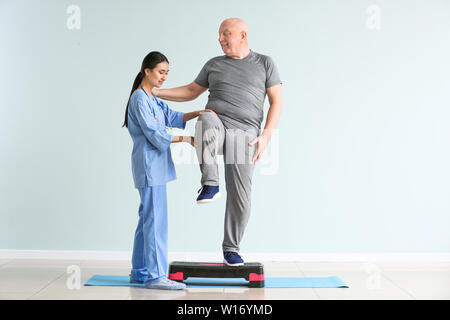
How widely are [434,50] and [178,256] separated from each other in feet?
8.54

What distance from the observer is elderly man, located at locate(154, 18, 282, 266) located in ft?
10.9

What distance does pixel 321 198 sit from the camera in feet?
14.9

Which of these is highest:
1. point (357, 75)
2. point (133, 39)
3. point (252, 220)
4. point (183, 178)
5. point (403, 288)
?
point (133, 39)

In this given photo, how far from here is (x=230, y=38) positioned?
3350mm

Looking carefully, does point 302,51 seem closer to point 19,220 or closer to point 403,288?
point 403,288

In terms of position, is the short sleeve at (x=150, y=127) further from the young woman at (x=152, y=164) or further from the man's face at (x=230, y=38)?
the man's face at (x=230, y=38)

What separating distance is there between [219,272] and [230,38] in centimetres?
138

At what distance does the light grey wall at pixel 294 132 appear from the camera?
14.8 feet

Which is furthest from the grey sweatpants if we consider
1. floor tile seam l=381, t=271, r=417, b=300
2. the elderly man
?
floor tile seam l=381, t=271, r=417, b=300

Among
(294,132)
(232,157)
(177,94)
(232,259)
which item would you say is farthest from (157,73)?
(294,132)

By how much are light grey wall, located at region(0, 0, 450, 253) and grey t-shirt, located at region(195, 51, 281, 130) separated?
3.61 ft

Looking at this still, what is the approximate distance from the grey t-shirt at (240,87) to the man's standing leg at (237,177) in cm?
7

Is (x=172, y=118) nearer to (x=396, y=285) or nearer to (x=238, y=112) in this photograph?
(x=238, y=112)
